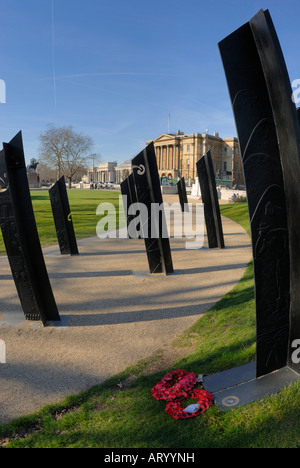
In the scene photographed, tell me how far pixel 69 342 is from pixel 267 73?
13.0 feet

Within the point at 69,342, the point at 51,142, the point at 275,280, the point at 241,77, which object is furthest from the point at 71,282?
the point at 51,142

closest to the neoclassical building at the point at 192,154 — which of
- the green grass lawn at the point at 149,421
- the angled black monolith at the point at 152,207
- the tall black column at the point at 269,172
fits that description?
the angled black monolith at the point at 152,207

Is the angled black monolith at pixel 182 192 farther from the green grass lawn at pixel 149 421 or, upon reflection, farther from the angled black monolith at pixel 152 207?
the green grass lawn at pixel 149 421

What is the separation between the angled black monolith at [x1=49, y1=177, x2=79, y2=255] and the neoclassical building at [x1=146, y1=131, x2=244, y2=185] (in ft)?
277

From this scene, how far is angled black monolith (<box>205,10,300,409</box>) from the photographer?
9.01 ft

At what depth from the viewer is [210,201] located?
1158 centimetres

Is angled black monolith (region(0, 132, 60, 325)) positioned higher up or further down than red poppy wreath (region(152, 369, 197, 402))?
higher up

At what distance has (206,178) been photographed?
11.4 meters

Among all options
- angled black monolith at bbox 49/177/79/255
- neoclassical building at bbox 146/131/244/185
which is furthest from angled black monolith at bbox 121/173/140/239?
neoclassical building at bbox 146/131/244/185

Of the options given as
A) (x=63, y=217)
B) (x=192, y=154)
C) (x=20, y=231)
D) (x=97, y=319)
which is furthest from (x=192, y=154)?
(x=20, y=231)

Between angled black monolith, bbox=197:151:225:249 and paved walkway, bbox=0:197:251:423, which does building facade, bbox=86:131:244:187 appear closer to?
angled black monolith, bbox=197:151:225:249

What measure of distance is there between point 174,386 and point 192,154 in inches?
3788
